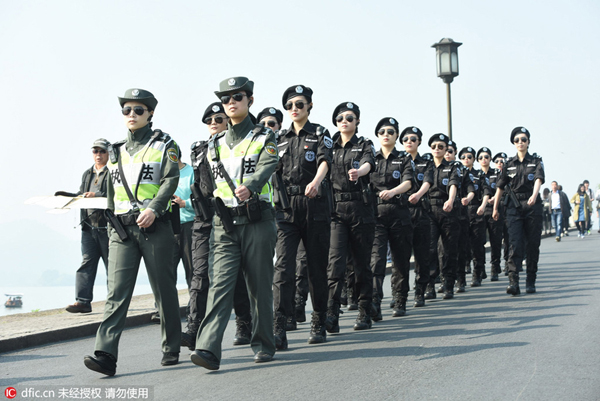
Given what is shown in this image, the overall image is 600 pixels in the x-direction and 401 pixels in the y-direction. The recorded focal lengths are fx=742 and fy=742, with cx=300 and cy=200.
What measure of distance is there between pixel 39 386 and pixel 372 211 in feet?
12.3

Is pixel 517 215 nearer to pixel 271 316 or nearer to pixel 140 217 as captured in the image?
pixel 271 316

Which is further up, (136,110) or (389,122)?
(389,122)

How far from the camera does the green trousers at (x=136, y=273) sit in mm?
5840

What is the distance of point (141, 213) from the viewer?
5.80m

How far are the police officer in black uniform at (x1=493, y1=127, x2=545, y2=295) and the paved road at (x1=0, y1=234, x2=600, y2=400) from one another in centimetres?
145

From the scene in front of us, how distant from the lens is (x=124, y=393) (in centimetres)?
514

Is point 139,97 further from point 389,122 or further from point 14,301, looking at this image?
point 14,301

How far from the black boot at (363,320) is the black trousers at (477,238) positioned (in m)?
5.23

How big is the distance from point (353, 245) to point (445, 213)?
12.2 ft

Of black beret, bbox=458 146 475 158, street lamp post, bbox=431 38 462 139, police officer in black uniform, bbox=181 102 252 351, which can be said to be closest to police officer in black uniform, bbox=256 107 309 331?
police officer in black uniform, bbox=181 102 252 351

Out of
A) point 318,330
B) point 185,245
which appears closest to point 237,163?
point 318,330

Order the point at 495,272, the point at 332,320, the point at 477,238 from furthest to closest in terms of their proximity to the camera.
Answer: the point at 495,272
the point at 477,238
the point at 332,320

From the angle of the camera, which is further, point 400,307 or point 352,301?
point 352,301

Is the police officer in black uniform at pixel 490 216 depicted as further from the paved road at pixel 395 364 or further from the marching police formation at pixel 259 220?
the paved road at pixel 395 364
